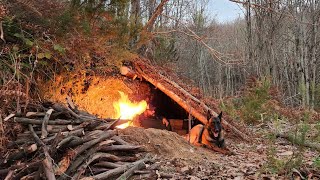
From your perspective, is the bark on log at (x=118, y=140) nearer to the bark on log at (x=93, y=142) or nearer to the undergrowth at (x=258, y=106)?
the bark on log at (x=93, y=142)

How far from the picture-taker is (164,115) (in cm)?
1045

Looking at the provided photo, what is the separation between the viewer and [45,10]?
5.45 metres

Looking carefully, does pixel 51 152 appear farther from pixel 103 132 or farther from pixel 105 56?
pixel 105 56

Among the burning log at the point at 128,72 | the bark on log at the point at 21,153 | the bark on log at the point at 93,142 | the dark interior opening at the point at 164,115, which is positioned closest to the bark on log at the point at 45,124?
the bark on log at the point at 21,153

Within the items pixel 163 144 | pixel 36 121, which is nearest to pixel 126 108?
pixel 163 144

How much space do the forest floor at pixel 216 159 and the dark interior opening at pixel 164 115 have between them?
9.27 feet

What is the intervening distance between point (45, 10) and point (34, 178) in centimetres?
299

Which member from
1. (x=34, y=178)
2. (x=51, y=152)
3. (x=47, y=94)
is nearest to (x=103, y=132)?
(x=51, y=152)

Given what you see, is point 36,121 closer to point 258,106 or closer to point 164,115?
point 164,115

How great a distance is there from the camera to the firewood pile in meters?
3.86

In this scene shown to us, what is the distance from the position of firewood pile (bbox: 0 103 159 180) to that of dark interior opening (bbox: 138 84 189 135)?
4381mm

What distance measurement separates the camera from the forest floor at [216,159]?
435cm

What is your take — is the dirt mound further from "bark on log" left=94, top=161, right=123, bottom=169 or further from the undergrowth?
the undergrowth

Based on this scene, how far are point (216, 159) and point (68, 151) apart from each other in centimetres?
273
